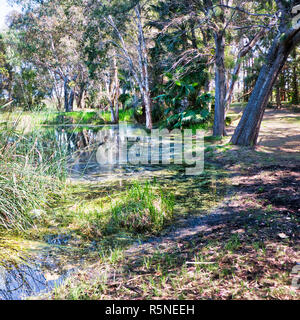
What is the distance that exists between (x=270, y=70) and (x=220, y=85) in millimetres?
3194

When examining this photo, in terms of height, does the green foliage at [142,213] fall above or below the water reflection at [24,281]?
above

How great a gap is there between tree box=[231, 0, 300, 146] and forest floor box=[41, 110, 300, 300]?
12.7 ft

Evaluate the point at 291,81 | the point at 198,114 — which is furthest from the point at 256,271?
the point at 291,81

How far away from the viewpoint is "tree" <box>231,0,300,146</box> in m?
7.40

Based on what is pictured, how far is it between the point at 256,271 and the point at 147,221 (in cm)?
170

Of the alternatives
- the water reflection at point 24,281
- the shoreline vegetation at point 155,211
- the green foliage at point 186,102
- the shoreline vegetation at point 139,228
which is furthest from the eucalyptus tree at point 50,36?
the water reflection at point 24,281

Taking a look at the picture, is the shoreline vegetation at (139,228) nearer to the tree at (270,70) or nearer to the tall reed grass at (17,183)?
the tall reed grass at (17,183)

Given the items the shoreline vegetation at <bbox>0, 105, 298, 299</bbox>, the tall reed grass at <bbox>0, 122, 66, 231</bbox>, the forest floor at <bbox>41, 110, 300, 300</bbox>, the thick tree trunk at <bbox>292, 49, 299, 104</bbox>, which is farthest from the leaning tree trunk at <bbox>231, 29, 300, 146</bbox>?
the thick tree trunk at <bbox>292, 49, 299, 104</bbox>

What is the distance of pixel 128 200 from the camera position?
4.50m

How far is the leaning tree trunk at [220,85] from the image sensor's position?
10.9 metres

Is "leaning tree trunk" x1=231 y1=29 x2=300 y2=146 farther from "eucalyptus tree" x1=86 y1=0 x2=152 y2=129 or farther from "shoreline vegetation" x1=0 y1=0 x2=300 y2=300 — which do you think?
"eucalyptus tree" x1=86 y1=0 x2=152 y2=129

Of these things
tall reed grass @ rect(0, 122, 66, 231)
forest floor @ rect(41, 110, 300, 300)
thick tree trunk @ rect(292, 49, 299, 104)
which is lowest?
forest floor @ rect(41, 110, 300, 300)

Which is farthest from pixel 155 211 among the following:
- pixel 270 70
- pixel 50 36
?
pixel 50 36

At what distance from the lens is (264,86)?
322 inches
